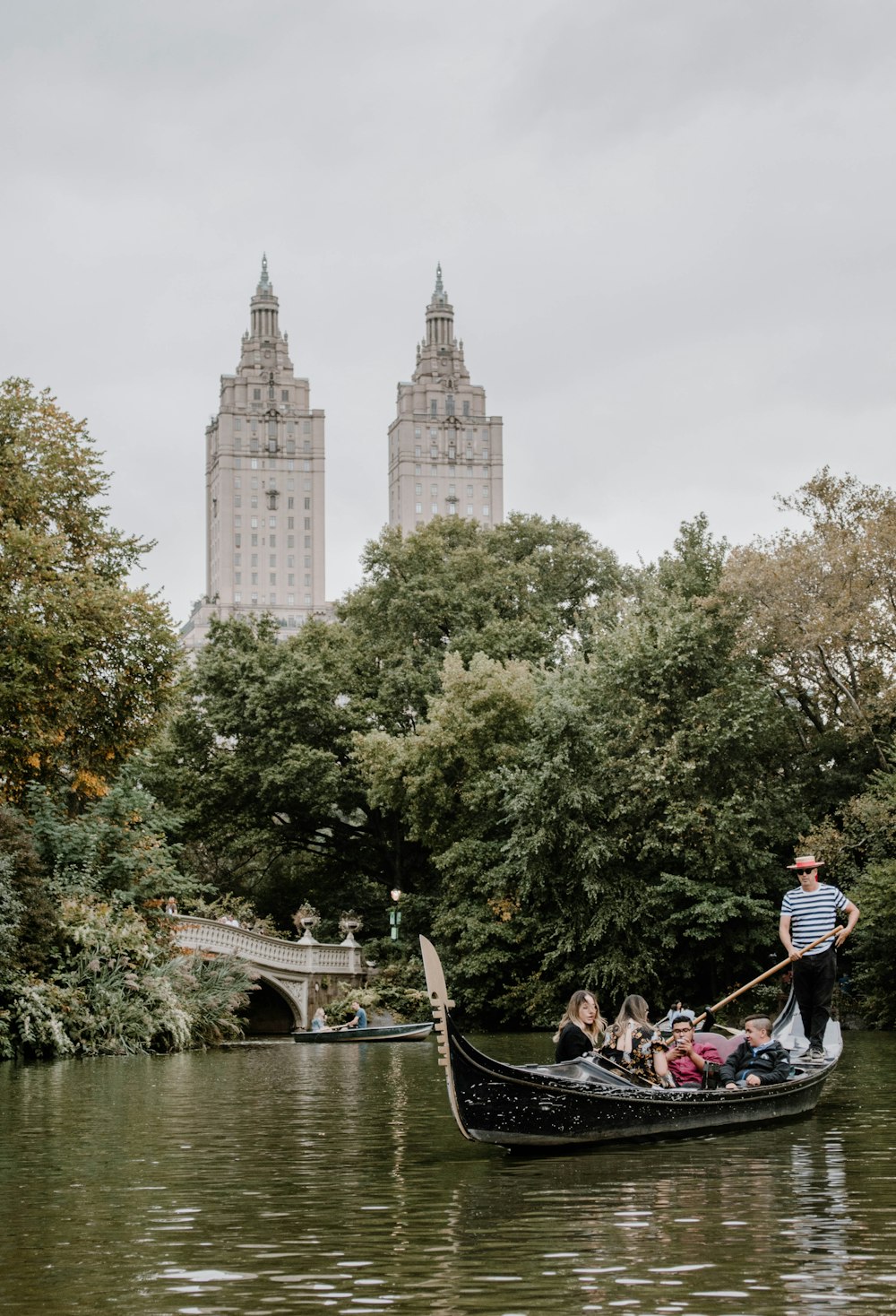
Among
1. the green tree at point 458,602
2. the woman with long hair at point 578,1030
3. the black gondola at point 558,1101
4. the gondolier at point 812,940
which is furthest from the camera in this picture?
the green tree at point 458,602

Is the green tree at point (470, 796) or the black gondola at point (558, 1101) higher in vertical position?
the green tree at point (470, 796)

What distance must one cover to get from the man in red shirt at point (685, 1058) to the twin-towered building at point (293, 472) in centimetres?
13873

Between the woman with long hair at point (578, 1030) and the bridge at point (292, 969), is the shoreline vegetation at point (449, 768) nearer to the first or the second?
the bridge at point (292, 969)

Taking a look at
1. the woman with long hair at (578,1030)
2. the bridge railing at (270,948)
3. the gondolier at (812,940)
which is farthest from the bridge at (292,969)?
the woman with long hair at (578,1030)

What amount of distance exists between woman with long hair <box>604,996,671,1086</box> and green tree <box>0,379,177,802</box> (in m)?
14.4

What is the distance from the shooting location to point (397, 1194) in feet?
32.6

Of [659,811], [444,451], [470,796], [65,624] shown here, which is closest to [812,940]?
[65,624]

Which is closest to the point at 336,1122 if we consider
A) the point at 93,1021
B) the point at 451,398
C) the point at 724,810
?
the point at 93,1021

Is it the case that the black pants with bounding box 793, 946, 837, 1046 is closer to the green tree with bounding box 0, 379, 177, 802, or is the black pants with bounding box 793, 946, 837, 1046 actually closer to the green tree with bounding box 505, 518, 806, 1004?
the green tree with bounding box 0, 379, 177, 802

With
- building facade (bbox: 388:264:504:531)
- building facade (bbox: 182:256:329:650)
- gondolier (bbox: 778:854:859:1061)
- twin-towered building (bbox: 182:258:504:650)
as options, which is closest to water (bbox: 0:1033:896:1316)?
gondolier (bbox: 778:854:859:1061)

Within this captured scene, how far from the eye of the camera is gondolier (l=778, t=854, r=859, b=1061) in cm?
1509

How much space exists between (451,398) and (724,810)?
130284 millimetres

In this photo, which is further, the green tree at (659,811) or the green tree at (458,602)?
the green tree at (458,602)

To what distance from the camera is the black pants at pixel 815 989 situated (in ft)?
49.7
